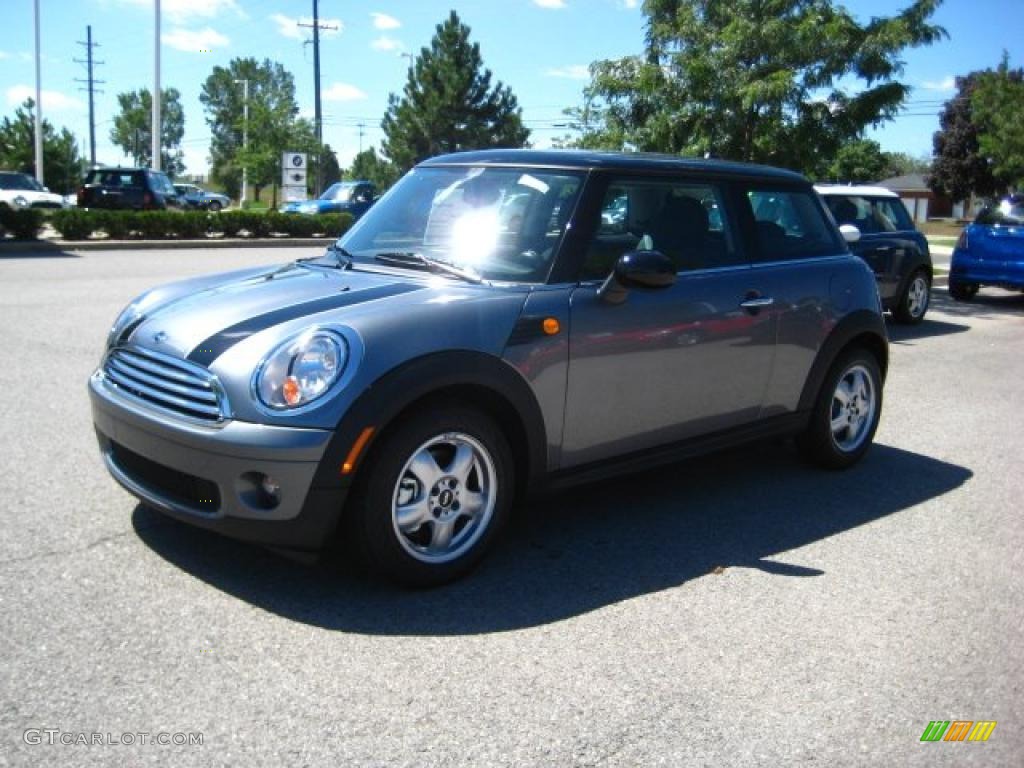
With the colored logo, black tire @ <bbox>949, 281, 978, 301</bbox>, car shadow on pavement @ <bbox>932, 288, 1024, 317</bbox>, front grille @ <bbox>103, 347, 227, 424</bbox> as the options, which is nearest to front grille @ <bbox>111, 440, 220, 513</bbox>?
front grille @ <bbox>103, 347, 227, 424</bbox>

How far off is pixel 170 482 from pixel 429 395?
0.99 meters

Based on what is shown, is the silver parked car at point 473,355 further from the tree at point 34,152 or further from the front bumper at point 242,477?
the tree at point 34,152

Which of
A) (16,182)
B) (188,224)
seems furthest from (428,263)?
(16,182)

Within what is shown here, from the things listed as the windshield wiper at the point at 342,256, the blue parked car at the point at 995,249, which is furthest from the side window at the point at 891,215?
the windshield wiper at the point at 342,256

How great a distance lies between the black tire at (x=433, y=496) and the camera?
11.3 feet

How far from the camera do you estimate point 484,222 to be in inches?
168

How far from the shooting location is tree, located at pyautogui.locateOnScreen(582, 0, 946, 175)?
14.1 m

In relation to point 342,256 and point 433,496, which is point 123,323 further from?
point 433,496

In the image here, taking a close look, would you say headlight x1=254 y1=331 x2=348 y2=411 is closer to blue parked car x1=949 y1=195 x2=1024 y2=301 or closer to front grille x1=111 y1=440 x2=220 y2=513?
front grille x1=111 y1=440 x2=220 y2=513

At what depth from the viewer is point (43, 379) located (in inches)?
277

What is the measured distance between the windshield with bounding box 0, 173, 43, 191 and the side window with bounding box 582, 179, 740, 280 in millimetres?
31627

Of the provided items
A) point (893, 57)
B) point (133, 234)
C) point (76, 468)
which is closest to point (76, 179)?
point (133, 234)

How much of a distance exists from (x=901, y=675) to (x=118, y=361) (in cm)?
309

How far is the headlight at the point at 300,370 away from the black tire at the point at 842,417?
296cm
